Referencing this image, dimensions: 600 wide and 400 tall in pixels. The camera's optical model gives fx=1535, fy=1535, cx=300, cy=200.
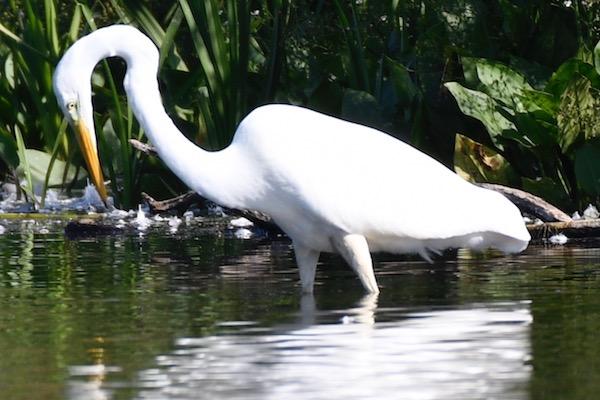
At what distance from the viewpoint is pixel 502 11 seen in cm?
1198

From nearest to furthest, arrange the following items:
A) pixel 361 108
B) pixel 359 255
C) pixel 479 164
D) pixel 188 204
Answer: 1. pixel 359 255
2. pixel 479 164
3. pixel 188 204
4. pixel 361 108

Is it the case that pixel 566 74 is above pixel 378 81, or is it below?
below

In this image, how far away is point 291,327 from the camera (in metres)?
6.38

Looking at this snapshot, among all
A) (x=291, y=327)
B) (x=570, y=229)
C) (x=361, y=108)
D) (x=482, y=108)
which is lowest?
(x=291, y=327)

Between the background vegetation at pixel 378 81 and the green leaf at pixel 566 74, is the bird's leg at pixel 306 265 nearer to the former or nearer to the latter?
the background vegetation at pixel 378 81

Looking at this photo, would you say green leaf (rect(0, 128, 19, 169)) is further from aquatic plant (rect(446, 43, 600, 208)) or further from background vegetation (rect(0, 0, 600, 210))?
aquatic plant (rect(446, 43, 600, 208))

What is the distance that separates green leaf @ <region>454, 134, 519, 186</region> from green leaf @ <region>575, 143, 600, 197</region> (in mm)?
655

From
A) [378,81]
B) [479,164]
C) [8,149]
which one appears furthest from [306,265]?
[8,149]

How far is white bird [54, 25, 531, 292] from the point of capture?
736 centimetres

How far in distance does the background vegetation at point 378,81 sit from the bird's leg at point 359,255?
3.14 metres

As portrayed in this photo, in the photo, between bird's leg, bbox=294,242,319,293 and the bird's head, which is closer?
the bird's head

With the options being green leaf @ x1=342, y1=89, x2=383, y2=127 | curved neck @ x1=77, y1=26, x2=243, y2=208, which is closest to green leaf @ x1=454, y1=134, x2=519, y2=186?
green leaf @ x1=342, y1=89, x2=383, y2=127

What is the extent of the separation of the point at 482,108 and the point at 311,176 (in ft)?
11.8

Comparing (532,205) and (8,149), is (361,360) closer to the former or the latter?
(532,205)
